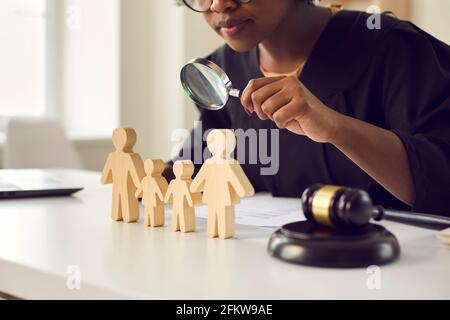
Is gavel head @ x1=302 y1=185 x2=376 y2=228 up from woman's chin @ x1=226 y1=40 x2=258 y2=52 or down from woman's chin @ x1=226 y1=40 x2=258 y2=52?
down

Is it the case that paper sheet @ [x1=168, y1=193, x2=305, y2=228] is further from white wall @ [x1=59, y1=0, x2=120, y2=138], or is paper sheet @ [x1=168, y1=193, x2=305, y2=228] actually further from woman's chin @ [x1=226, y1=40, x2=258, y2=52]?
white wall @ [x1=59, y1=0, x2=120, y2=138]

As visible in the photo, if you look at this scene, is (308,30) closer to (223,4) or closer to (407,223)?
(223,4)

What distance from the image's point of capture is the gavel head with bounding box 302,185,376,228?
2.27ft

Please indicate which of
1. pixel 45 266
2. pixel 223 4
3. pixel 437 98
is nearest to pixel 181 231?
pixel 45 266

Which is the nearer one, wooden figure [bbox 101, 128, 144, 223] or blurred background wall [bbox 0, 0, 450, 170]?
wooden figure [bbox 101, 128, 144, 223]

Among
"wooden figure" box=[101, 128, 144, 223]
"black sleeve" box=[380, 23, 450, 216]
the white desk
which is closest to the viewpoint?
the white desk

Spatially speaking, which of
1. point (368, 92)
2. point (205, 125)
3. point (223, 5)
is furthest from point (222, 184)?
point (205, 125)

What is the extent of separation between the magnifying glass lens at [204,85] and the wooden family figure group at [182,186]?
122 mm

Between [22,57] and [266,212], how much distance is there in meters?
2.42

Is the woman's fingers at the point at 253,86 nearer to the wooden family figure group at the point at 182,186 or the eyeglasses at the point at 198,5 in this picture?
the wooden family figure group at the point at 182,186

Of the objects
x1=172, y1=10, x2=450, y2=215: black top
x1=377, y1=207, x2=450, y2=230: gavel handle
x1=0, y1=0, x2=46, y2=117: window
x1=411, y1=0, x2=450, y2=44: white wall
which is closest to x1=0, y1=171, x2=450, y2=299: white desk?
x1=377, y1=207, x2=450, y2=230: gavel handle

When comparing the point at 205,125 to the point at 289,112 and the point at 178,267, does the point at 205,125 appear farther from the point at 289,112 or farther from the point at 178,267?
the point at 178,267

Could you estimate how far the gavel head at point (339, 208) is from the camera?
691 millimetres

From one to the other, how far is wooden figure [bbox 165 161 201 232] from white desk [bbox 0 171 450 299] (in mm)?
21
